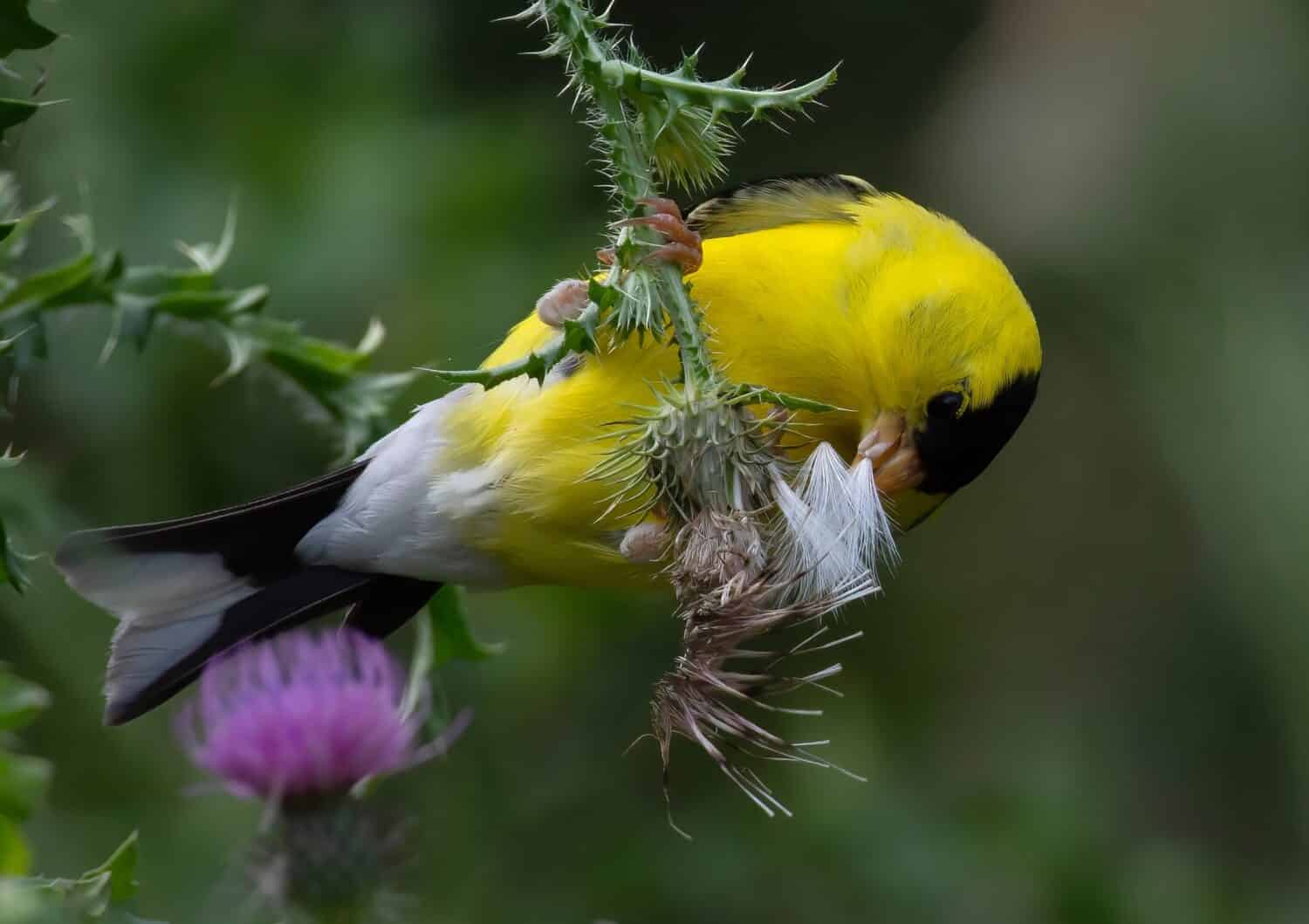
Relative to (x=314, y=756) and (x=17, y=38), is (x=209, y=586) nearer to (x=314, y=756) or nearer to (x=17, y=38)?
(x=314, y=756)

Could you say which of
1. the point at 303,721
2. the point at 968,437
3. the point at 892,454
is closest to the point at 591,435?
the point at 892,454

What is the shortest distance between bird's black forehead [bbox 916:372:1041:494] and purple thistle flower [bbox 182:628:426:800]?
1.05 m

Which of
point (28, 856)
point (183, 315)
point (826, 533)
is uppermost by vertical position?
point (826, 533)

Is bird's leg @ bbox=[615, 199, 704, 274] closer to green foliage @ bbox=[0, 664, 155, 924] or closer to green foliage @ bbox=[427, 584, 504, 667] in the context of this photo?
green foliage @ bbox=[427, 584, 504, 667]

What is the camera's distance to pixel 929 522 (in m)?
5.37

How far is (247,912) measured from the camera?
1.38m

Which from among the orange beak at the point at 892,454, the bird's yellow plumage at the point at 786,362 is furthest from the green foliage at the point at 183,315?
the orange beak at the point at 892,454

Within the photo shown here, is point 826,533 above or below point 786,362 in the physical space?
Result: above

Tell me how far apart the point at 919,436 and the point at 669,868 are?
1.45m

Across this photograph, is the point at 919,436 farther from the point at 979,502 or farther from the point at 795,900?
the point at 979,502

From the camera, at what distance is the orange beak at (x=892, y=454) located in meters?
2.37

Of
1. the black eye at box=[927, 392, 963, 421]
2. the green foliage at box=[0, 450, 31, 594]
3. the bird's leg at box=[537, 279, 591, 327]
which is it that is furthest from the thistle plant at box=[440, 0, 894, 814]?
the black eye at box=[927, 392, 963, 421]

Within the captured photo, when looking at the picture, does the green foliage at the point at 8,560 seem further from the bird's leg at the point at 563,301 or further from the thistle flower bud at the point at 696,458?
the bird's leg at the point at 563,301

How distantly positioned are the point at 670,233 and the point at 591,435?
17.3 inches
